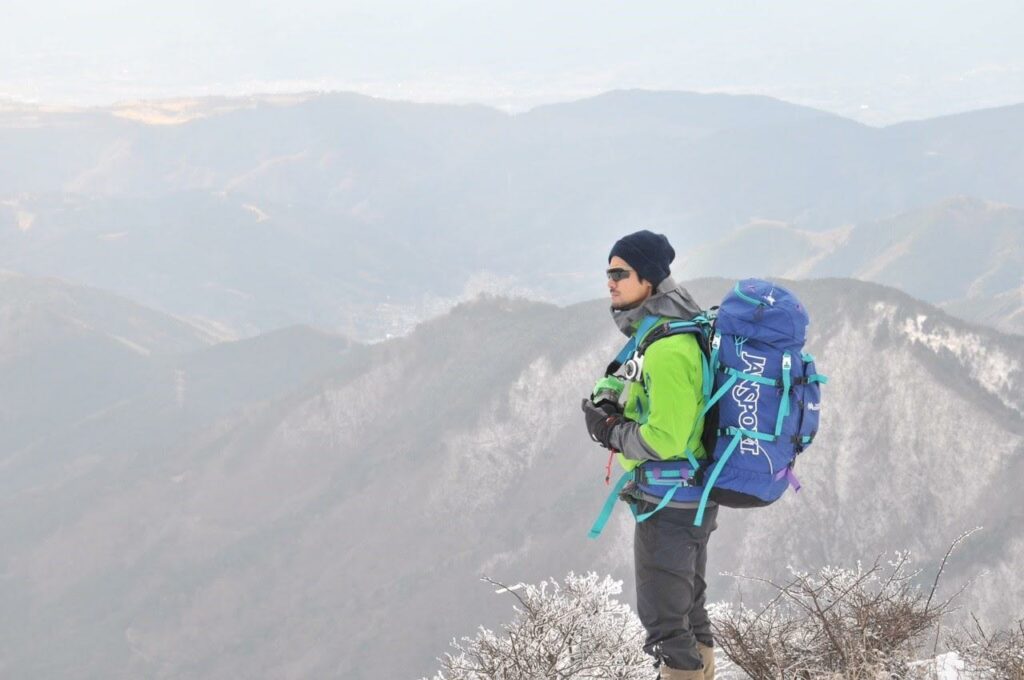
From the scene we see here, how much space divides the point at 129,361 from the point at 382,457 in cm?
7071

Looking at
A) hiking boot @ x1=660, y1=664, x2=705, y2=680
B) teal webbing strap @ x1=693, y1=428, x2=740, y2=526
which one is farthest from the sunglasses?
hiking boot @ x1=660, y1=664, x2=705, y2=680

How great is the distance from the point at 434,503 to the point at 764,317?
59212 millimetres

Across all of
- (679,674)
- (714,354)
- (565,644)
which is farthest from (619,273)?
(565,644)

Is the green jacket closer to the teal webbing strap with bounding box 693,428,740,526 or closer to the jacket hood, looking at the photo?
the teal webbing strap with bounding box 693,428,740,526

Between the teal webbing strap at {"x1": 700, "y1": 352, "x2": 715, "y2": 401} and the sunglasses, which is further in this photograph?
the sunglasses

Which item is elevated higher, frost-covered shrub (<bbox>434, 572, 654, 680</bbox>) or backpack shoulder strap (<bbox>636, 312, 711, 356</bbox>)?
backpack shoulder strap (<bbox>636, 312, 711, 356</bbox>)

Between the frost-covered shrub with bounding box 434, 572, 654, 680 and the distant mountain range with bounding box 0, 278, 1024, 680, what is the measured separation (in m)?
34.9

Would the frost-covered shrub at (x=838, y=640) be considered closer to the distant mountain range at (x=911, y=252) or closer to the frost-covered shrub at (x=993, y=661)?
the frost-covered shrub at (x=993, y=661)

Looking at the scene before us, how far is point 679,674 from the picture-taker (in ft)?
21.5

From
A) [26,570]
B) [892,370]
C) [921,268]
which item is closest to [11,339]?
[26,570]

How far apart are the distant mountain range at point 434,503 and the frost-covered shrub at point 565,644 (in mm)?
34935

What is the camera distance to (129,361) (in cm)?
12594

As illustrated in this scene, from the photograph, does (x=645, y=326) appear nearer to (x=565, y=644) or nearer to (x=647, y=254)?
(x=647, y=254)

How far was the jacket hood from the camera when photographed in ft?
21.1
